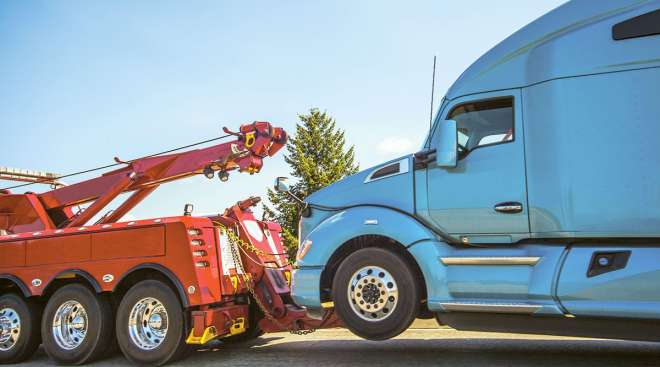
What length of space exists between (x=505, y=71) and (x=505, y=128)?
20.5 inches

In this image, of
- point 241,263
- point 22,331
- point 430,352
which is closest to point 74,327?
point 22,331

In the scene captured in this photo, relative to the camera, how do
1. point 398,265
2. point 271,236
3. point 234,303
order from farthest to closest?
point 271,236
point 234,303
point 398,265

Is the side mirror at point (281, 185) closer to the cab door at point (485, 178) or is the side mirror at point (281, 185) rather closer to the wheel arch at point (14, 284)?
the cab door at point (485, 178)

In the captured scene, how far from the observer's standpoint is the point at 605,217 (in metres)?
4.45

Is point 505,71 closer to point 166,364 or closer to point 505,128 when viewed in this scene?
point 505,128

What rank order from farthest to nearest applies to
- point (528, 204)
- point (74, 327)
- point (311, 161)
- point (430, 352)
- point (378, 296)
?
point (311, 161) → point (74, 327) → point (430, 352) → point (378, 296) → point (528, 204)

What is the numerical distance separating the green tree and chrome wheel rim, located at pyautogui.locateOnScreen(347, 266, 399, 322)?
22931 millimetres

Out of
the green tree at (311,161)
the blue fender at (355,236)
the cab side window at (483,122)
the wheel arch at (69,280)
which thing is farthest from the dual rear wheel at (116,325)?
the green tree at (311,161)

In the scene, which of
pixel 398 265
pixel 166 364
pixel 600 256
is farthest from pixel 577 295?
pixel 166 364

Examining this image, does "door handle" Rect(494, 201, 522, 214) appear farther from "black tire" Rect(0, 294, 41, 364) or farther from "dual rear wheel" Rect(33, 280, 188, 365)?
"black tire" Rect(0, 294, 41, 364)

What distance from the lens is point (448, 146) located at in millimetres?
4977

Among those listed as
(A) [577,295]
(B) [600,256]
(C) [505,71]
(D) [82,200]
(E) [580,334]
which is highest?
(C) [505,71]

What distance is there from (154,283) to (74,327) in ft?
A: 4.70

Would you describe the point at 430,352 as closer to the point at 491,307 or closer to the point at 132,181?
the point at 491,307
